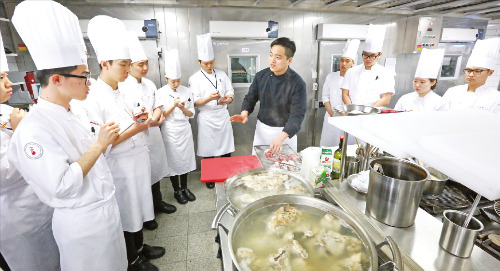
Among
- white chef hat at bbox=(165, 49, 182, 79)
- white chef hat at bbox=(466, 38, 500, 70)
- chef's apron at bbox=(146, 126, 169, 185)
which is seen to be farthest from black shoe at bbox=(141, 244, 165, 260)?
white chef hat at bbox=(466, 38, 500, 70)

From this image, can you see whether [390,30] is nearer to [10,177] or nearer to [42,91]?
[42,91]

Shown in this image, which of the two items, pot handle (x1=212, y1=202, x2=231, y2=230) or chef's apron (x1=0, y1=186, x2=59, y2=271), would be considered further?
chef's apron (x1=0, y1=186, x2=59, y2=271)

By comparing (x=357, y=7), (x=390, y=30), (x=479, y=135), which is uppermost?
(x=357, y=7)

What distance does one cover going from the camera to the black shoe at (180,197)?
341 centimetres

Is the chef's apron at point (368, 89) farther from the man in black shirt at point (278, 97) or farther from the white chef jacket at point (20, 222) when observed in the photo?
the white chef jacket at point (20, 222)

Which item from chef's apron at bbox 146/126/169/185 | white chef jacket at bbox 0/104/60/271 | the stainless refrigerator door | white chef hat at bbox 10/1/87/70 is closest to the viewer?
white chef hat at bbox 10/1/87/70

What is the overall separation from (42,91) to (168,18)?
2821 millimetres

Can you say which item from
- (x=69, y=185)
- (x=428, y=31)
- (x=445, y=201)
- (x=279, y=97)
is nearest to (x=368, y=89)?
(x=279, y=97)

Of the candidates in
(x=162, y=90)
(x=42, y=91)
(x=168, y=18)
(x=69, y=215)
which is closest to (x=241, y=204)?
(x=69, y=215)

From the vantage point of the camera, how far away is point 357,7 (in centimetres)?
423

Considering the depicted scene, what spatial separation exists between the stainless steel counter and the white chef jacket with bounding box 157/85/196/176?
8.39 feet

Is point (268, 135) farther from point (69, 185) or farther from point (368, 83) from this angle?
point (69, 185)

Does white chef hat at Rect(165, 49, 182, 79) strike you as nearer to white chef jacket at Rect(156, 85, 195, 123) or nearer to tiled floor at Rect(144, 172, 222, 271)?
white chef jacket at Rect(156, 85, 195, 123)

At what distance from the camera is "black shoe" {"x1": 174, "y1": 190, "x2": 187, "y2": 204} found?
3.41 m
